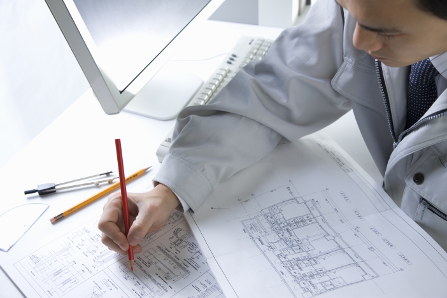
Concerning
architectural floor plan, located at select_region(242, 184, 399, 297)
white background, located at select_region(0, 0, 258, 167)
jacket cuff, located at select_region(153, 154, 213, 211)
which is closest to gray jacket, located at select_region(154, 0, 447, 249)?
jacket cuff, located at select_region(153, 154, 213, 211)

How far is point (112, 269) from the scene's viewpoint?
1.77 ft

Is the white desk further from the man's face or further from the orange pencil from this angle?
the man's face

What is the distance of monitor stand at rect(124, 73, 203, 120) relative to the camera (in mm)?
829

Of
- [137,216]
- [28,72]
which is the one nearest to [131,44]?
[137,216]

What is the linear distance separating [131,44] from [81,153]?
239 mm

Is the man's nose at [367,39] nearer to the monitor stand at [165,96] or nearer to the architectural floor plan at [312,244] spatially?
the architectural floor plan at [312,244]

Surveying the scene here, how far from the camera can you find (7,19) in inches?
51.3

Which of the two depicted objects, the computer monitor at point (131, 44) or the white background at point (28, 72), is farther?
the white background at point (28, 72)

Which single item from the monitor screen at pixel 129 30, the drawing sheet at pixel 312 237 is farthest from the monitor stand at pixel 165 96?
the drawing sheet at pixel 312 237

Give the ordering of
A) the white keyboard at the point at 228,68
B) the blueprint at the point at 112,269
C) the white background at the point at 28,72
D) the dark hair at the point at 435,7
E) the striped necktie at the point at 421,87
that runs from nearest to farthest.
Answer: the dark hair at the point at 435,7, the blueprint at the point at 112,269, the striped necktie at the point at 421,87, the white keyboard at the point at 228,68, the white background at the point at 28,72

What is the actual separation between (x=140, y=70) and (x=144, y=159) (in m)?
0.17

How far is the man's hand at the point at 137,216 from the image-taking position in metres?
0.54

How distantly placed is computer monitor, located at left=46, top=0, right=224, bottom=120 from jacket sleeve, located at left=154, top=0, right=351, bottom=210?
12 cm

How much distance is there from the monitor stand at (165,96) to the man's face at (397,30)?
43 centimetres
